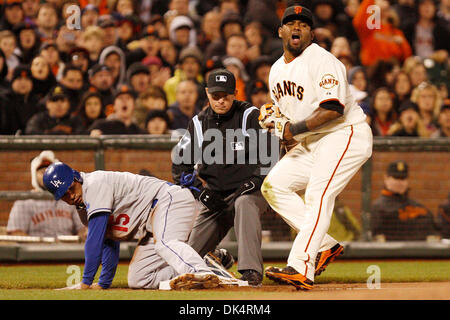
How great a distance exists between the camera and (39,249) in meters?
9.06

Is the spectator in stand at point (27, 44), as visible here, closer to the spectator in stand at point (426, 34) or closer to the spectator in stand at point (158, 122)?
the spectator in stand at point (158, 122)

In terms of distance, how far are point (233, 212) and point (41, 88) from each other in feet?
14.2

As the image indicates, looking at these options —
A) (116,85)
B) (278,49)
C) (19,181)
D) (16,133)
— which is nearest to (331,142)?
(19,181)

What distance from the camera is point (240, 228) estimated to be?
671 centimetres

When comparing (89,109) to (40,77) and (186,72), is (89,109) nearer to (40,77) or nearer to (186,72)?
(40,77)

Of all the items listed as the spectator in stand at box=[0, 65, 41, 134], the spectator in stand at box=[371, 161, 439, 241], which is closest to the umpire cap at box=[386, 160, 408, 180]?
the spectator in stand at box=[371, 161, 439, 241]

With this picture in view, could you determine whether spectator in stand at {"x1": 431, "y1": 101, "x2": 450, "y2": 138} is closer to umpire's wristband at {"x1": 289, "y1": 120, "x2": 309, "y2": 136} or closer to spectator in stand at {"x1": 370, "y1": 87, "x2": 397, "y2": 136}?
spectator in stand at {"x1": 370, "y1": 87, "x2": 397, "y2": 136}

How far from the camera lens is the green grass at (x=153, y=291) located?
568 centimetres

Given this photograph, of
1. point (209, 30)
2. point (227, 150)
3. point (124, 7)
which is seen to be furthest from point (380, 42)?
point (227, 150)

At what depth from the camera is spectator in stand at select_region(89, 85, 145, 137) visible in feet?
31.3

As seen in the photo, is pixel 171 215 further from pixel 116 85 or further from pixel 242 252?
pixel 116 85

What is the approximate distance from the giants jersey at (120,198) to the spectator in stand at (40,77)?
13.9 feet

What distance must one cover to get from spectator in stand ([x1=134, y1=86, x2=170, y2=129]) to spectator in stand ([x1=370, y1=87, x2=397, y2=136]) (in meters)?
2.70

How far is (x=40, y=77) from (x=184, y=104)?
1.92m
